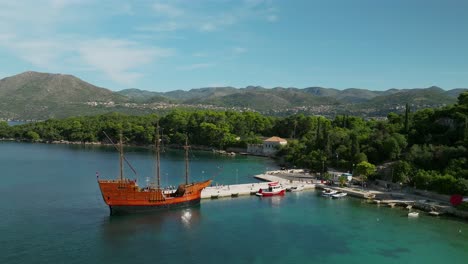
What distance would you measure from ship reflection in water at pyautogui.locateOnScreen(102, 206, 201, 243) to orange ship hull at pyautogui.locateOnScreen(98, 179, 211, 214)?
684 millimetres

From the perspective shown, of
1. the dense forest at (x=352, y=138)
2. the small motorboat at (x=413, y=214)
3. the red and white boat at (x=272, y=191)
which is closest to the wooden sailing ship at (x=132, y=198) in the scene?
the red and white boat at (x=272, y=191)

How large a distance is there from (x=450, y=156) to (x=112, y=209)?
38037mm

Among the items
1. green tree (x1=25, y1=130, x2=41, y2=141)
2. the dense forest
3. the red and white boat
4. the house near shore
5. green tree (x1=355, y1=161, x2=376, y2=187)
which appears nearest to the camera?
the dense forest

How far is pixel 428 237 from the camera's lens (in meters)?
35.4

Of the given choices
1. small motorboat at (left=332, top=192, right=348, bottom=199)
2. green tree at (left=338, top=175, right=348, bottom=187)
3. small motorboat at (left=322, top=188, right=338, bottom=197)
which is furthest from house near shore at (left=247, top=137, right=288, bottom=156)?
small motorboat at (left=332, top=192, right=348, bottom=199)

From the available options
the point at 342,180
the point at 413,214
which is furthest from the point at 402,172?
the point at 413,214

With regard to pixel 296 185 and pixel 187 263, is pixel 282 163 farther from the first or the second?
pixel 187 263

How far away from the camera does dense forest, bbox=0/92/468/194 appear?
49219mm

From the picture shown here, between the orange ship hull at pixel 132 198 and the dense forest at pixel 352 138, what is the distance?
25683 millimetres

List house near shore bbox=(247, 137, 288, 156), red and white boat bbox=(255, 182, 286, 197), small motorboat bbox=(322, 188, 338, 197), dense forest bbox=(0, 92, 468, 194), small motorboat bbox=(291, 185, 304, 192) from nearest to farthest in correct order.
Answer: dense forest bbox=(0, 92, 468, 194) → small motorboat bbox=(322, 188, 338, 197) → red and white boat bbox=(255, 182, 286, 197) → small motorboat bbox=(291, 185, 304, 192) → house near shore bbox=(247, 137, 288, 156)

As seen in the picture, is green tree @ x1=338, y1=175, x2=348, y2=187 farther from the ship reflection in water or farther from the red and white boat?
the ship reflection in water

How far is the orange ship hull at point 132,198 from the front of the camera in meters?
39.5

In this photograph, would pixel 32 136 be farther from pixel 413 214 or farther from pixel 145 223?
pixel 413 214

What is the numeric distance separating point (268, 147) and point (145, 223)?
2371 inches
